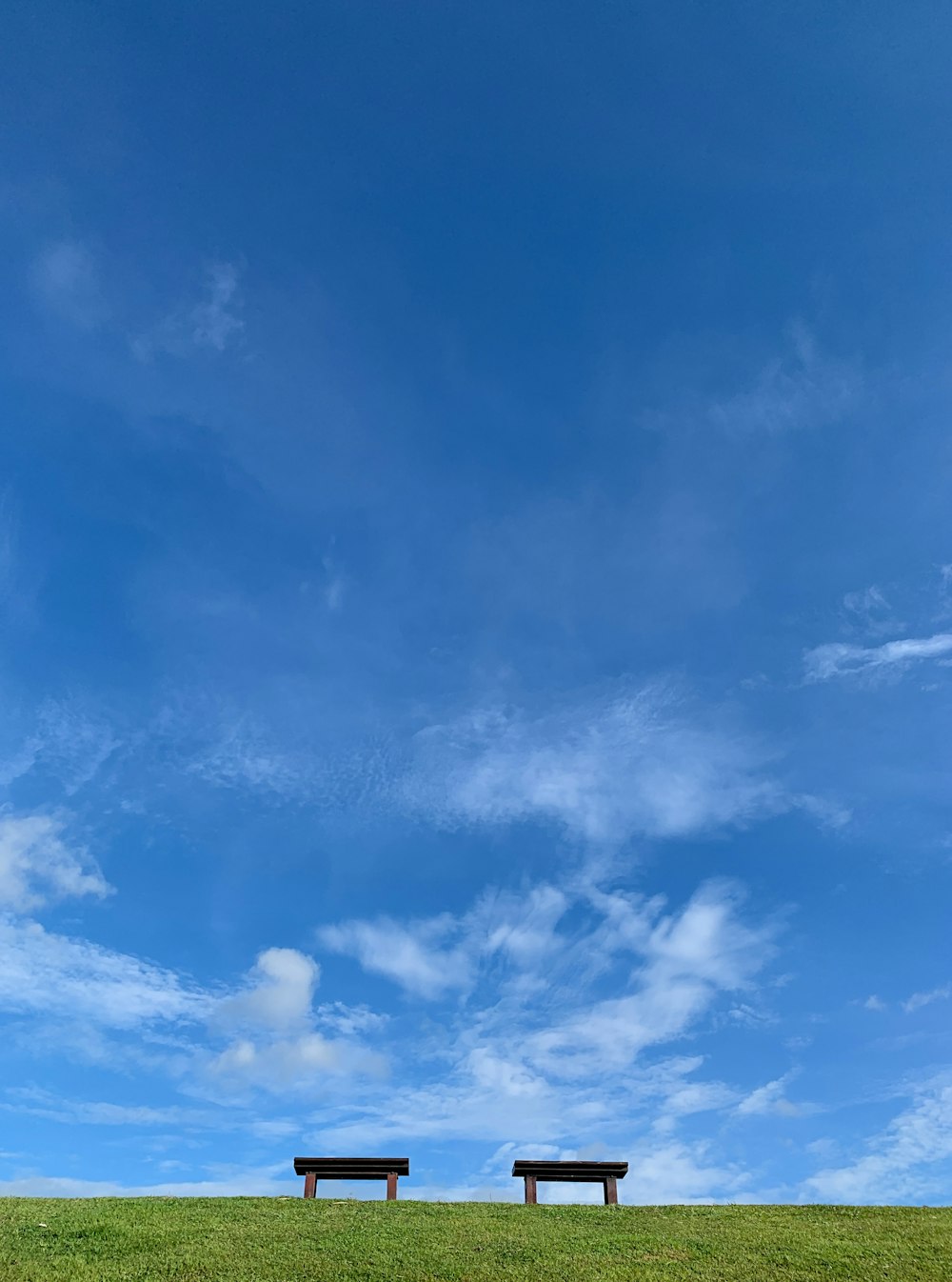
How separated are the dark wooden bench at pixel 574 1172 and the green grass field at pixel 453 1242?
1189 mm

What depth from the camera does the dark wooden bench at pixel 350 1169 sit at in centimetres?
2066

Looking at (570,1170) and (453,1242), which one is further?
(570,1170)

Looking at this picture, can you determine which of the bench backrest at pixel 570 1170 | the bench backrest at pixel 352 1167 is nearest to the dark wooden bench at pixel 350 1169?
the bench backrest at pixel 352 1167

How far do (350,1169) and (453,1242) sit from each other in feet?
19.3

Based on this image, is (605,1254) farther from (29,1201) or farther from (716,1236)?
(29,1201)

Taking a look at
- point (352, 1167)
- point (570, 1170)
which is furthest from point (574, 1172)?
point (352, 1167)

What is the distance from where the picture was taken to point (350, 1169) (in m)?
20.7

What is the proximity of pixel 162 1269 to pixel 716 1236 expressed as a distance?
32.3 ft

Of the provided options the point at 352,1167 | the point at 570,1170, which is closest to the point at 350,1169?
the point at 352,1167

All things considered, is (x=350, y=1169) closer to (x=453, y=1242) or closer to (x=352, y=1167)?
(x=352, y=1167)

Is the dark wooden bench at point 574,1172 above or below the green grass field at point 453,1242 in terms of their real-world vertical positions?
above

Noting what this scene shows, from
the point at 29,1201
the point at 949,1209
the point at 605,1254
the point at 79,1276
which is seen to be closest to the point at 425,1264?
the point at 605,1254

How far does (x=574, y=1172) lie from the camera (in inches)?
813

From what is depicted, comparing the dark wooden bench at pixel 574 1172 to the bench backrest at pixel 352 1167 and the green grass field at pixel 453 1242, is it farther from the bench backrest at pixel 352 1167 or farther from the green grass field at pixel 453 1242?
the bench backrest at pixel 352 1167
